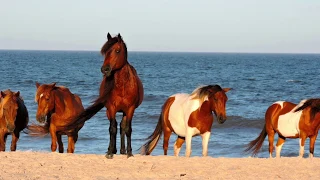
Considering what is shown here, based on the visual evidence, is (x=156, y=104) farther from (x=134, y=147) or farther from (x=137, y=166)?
(x=137, y=166)

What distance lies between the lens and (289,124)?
12250 mm

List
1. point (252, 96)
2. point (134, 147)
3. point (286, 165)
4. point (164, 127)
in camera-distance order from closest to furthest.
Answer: point (286, 165), point (164, 127), point (134, 147), point (252, 96)

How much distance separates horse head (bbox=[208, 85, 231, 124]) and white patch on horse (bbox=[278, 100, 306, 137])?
2.85 meters

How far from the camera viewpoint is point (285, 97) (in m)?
42.3

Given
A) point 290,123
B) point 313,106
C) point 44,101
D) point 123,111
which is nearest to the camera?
point 123,111

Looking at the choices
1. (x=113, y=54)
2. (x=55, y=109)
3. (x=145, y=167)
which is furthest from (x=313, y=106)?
(x=55, y=109)

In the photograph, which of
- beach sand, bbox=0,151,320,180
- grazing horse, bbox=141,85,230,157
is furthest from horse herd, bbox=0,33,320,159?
beach sand, bbox=0,151,320,180

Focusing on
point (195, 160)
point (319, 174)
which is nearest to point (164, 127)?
point (195, 160)

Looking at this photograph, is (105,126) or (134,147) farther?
(105,126)

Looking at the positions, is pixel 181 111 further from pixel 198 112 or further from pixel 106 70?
pixel 106 70

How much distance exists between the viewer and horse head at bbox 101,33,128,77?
925 cm

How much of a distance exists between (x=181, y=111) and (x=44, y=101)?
2.41m

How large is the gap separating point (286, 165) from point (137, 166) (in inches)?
98.8

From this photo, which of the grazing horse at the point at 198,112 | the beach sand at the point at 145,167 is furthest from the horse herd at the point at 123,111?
the beach sand at the point at 145,167
